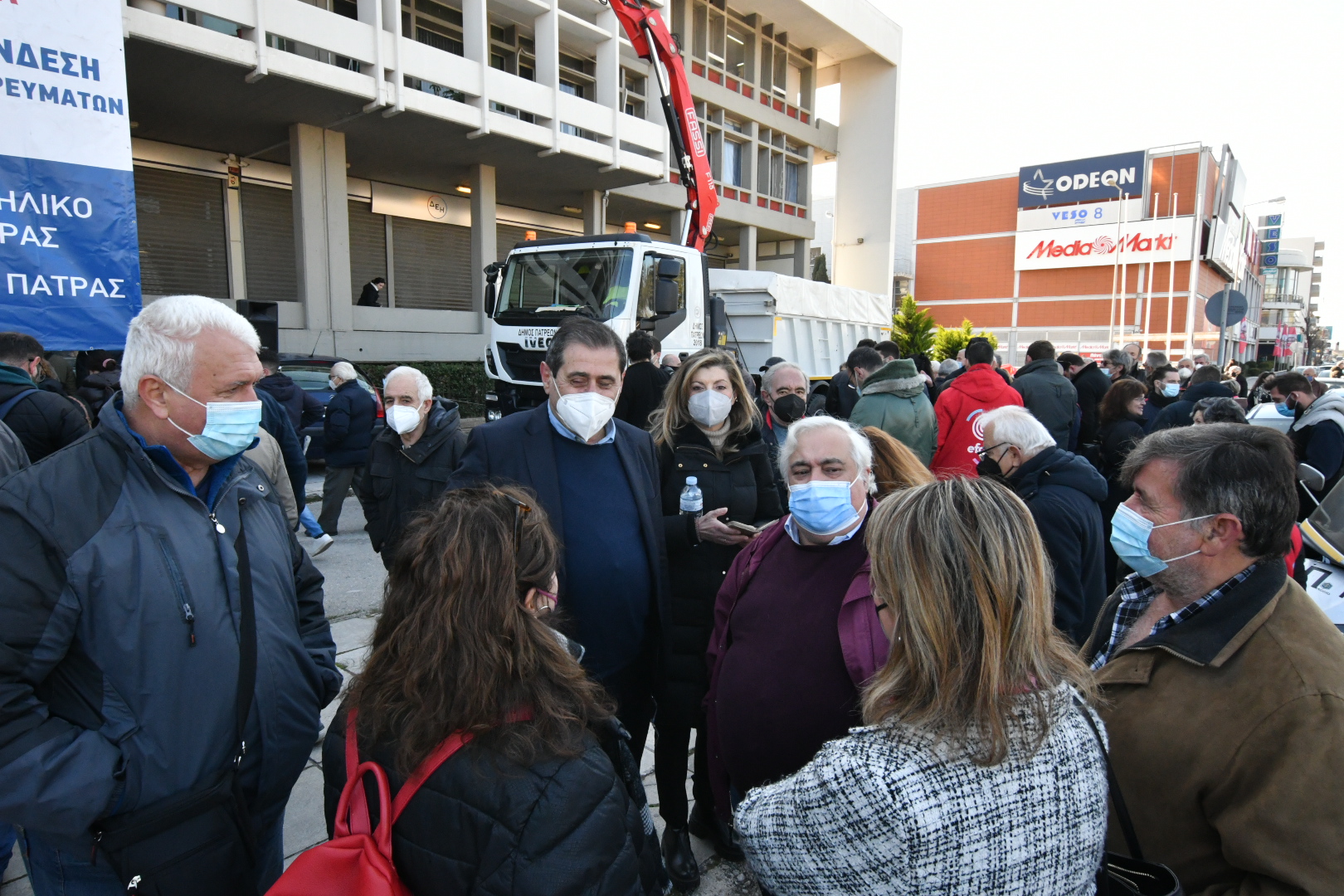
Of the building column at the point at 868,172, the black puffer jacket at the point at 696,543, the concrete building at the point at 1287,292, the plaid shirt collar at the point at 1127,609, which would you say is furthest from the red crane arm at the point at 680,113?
the concrete building at the point at 1287,292

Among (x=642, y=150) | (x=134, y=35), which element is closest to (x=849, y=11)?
(x=642, y=150)

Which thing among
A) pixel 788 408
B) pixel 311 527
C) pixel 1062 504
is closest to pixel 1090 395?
pixel 788 408

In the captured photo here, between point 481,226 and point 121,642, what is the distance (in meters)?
16.8

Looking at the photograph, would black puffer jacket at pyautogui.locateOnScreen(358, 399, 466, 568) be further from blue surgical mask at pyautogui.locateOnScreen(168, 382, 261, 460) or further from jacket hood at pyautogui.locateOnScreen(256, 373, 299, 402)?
jacket hood at pyautogui.locateOnScreen(256, 373, 299, 402)

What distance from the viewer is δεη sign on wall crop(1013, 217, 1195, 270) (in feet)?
152

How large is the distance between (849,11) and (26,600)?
31415 mm

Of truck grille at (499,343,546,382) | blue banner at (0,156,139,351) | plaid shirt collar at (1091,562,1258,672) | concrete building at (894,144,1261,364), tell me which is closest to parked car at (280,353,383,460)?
truck grille at (499,343,546,382)

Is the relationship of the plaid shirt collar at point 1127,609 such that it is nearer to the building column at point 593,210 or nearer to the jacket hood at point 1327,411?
the jacket hood at point 1327,411

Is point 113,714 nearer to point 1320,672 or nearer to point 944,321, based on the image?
point 1320,672

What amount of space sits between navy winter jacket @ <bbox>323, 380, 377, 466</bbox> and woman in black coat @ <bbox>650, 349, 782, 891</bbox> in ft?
14.5

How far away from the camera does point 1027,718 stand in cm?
129

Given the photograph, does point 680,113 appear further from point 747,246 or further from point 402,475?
point 747,246

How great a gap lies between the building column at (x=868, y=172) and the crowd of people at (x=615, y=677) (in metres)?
28.9

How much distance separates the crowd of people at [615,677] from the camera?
4.25 feet
